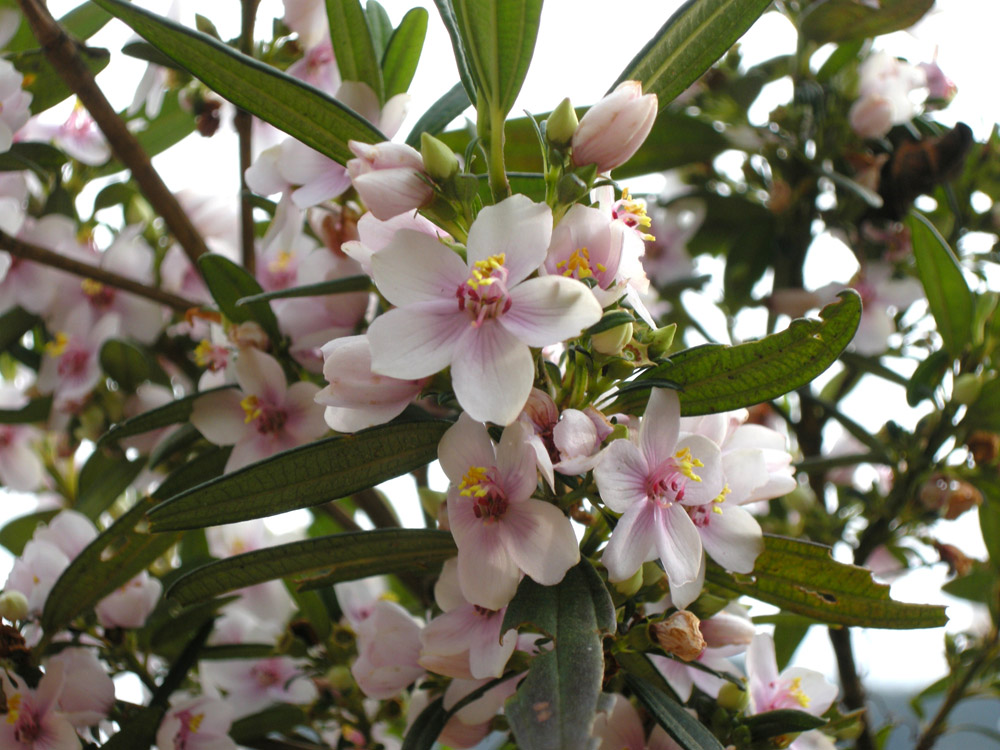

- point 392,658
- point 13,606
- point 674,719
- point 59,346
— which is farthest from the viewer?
point 59,346

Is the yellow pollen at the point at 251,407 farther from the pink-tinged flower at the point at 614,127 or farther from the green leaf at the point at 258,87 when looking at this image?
the pink-tinged flower at the point at 614,127

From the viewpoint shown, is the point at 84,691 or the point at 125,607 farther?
the point at 125,607

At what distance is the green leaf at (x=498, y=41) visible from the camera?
0.70 meters

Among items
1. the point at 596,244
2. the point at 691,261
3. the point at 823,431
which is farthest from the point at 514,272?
the point at 691,261

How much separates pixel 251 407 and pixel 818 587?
1.83 ft

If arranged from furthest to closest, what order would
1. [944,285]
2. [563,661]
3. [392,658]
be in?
[944,285]
[392,658]
[563,661]

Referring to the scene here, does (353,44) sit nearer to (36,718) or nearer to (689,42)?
(689,42)

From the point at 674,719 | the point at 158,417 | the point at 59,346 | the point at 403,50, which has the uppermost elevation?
the point at 403,50

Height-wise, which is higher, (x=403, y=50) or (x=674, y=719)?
(x=403, y=50)

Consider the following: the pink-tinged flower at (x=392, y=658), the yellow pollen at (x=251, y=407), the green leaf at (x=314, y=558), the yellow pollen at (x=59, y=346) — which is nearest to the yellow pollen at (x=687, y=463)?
the green leaf at (x=314, y=558)

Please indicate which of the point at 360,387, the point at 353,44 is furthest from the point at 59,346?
the point at 360,387

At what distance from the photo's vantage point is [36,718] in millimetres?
901

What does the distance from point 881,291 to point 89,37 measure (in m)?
1.25

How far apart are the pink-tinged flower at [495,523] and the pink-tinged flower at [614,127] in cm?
22
